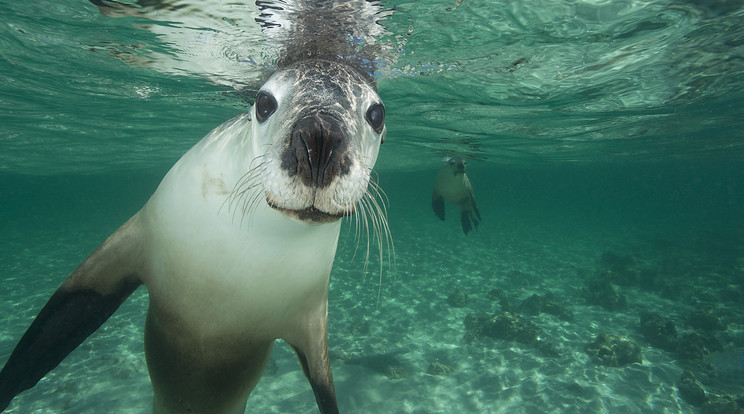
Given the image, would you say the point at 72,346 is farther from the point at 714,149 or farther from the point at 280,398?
the point at 714,149

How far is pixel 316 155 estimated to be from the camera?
4.27 ft

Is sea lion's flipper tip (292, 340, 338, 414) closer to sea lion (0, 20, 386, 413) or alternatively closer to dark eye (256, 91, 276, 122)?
sea lion (0, 20, 386, 413)

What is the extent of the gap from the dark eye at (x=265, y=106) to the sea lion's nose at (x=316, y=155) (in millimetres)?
496

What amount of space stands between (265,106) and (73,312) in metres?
1.58

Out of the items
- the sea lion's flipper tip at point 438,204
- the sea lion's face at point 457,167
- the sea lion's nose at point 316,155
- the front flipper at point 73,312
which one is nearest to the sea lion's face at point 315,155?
the sea lion's nose at point 316,155

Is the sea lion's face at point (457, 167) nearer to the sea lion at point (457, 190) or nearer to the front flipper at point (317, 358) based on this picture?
the sea lion at point (457, 190)

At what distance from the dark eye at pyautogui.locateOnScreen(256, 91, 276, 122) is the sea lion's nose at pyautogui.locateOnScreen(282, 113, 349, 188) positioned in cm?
50

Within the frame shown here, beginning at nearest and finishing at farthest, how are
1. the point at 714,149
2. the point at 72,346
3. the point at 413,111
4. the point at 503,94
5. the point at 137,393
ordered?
the point at 72,346 < the point at 137,393 < the point at 503,94 < the point at 413,111 < the point at 714,149

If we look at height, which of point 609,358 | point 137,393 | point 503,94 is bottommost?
point 137,393

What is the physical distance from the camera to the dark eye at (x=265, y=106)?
69.5 inches

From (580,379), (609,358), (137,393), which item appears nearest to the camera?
(137,393)

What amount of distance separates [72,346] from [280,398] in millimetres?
4747

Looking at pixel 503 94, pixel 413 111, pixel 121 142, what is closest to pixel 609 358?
pixel 503 94

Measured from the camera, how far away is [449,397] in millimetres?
6457
